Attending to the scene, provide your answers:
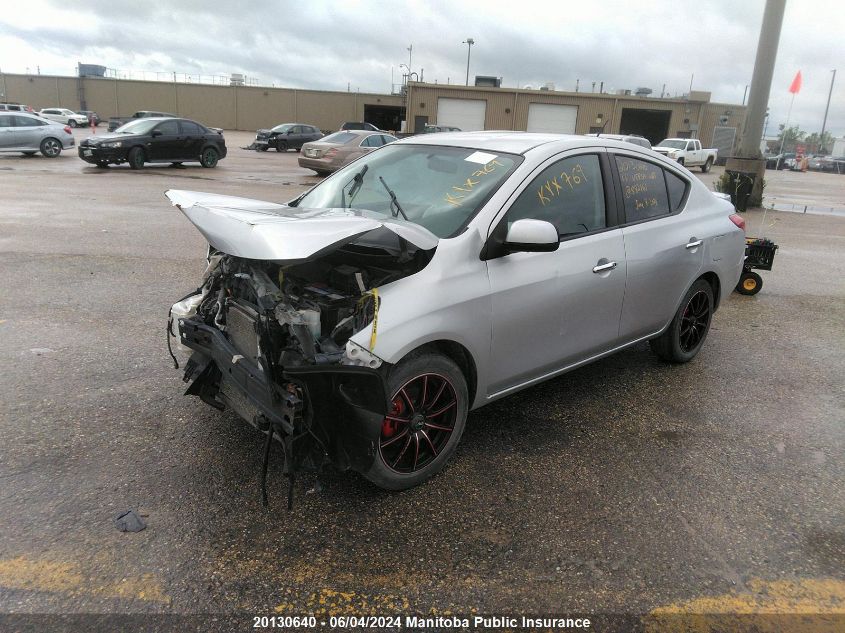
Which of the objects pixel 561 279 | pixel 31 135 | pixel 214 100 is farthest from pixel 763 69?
pixel 214 100

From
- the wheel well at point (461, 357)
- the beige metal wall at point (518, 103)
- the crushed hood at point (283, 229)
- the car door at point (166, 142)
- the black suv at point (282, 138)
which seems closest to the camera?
the crushed hood at point (283, 229)

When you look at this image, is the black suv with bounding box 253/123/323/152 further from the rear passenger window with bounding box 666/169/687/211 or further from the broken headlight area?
the broken headlight area

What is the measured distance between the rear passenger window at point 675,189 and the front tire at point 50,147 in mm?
23732

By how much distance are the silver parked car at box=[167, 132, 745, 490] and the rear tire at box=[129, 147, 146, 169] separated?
17.2 meters

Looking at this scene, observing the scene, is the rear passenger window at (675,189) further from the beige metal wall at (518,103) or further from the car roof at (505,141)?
the beige metal wall at (518,103)

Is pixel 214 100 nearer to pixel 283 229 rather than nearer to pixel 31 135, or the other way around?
pixel 31 135

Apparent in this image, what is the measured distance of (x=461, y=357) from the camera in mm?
3330

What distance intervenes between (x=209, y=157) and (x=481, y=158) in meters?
20.0

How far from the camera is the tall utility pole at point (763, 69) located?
14.7 metres

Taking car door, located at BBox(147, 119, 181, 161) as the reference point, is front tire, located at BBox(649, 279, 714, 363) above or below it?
below

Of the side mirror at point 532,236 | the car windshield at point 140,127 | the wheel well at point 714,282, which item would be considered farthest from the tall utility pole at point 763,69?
the car windshield at point 140,127

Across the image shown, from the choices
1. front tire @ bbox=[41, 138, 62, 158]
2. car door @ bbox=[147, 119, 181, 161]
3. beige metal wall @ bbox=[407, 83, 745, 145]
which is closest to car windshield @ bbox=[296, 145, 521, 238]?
car door @ bbox=[147, 119, 181, 161]

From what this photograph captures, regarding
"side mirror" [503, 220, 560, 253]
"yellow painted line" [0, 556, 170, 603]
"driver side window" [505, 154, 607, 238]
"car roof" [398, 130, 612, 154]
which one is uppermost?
"car roof" [398, 130, 612, 154]

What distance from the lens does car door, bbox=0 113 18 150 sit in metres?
21.1
